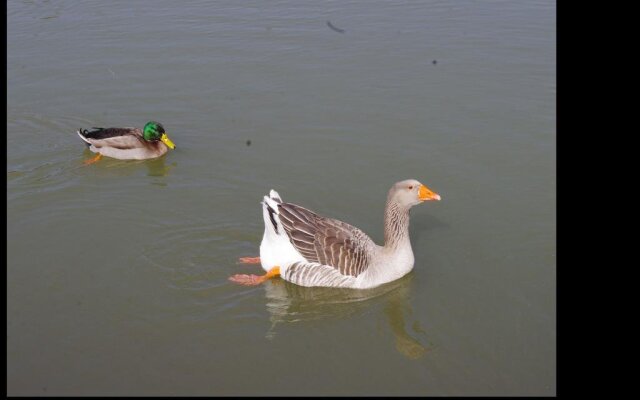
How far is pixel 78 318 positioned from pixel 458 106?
8.06 m

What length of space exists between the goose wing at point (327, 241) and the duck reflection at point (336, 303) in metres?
0.33

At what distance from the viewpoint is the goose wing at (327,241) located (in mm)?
8773

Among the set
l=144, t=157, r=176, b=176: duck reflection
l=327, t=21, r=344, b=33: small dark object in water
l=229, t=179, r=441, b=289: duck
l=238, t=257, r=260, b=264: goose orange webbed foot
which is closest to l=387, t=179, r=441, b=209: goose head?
l=229, t=179, r=441, b=289: duck

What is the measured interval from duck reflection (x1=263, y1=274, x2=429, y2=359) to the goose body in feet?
14.2

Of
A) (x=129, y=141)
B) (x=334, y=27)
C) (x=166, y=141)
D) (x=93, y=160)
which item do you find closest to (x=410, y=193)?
(x=166, y=141)

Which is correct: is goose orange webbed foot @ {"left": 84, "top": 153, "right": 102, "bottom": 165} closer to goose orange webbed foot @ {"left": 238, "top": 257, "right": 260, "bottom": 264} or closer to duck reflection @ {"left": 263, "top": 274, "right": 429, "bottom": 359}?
goose orange webbed foot @ {"left": 238, "top": 257, "right": 260, "bottom": 264}

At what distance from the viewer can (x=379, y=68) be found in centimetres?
1492

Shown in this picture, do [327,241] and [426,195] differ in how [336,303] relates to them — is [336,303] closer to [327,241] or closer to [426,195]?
[327,241]

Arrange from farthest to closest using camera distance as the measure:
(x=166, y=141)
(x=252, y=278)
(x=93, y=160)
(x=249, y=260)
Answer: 1. (x=93, y=160)
2. (x=166, y=141)
3. (x=249, y=260)
4. (x=252, y=278)

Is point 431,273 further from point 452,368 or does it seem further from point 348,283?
point 452,368

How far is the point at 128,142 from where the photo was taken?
1234 centimetres

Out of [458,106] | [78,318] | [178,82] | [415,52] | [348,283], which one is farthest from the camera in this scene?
[415,52]

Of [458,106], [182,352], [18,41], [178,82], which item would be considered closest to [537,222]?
[458,106]

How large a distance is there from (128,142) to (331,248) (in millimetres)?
5138
